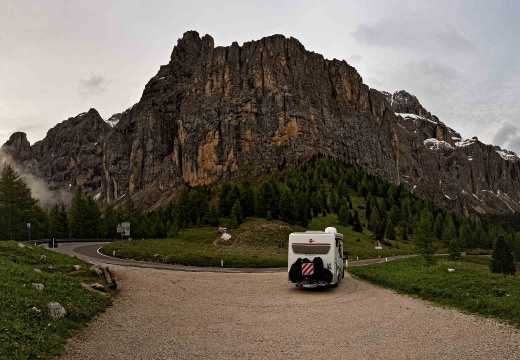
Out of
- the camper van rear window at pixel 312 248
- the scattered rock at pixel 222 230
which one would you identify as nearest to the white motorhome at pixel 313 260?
the camper van rear window at pixel 312 248

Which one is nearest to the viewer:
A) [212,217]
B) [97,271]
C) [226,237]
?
[97,271]

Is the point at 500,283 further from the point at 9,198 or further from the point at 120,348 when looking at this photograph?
the point at 9,198

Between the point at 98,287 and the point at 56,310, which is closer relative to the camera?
the point at 56,310

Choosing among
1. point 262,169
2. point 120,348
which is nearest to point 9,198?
point 120,348

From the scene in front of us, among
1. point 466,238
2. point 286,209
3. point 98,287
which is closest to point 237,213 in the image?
point 286,209

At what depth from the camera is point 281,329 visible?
16.4 meters

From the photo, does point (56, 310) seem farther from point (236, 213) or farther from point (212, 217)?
point (212, 217)

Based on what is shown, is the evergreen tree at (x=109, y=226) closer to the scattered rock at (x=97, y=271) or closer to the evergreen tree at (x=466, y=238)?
the scattered rock at (x=97, y=271)

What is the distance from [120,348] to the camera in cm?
1291

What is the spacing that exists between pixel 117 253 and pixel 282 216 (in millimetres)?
36704

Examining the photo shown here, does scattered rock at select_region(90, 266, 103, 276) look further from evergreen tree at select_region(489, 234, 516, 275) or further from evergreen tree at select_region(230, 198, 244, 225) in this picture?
evergreen tree at select_region(489, 234, 516, 275)

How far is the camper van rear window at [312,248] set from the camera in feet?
91.6

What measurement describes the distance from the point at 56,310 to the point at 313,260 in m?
17.8

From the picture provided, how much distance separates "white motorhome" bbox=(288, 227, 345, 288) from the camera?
27.6 m
